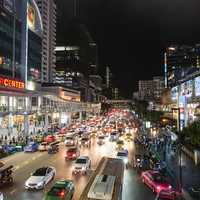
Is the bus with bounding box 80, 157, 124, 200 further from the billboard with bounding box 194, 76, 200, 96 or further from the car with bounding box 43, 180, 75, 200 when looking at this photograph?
the billboard with bounding box 194, 76, 200, 96

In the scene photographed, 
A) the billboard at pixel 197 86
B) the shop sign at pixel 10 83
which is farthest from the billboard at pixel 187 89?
the shop sign at pixel 10 83

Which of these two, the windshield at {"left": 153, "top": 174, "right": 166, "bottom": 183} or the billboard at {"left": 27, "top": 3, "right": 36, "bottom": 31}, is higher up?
the billboard at {"left": 27, "top": 3, "right": 36, "bottom": 31}

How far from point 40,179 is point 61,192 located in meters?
5.73

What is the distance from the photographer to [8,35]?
299 ft

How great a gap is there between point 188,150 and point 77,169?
825 inches

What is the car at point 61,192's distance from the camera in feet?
66.1

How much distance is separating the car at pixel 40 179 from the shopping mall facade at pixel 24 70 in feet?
122

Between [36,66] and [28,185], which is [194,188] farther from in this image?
[36,66]

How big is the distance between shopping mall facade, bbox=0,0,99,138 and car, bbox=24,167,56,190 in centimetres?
3727

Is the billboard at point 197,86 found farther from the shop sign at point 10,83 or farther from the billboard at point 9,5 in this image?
the billboard at point 9,5

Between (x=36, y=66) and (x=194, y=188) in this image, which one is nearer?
(x=194, y=188)

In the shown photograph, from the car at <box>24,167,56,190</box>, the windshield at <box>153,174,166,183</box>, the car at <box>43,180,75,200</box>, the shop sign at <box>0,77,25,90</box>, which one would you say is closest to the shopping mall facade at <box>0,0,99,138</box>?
the shop sign at <box>0,77,25,90</box>

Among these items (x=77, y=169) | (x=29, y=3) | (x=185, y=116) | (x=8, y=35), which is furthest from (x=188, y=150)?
(x=29, y=3)

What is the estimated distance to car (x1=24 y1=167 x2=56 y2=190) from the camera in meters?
25.2
